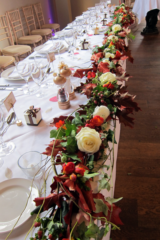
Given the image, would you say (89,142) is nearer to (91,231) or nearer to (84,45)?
(91,231)

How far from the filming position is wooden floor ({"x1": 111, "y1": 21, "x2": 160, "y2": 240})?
51.6 inches

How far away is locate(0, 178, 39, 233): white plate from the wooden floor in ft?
3.00

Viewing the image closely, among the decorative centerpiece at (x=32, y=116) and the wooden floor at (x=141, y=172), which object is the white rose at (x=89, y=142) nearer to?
the decorative centerpiece at (x=32, y=116)

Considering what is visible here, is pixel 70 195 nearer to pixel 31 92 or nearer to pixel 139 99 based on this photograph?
pixel 31 92

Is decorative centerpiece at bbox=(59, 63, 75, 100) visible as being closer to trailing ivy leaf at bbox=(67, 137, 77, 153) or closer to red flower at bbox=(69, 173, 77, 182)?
trailing ivy leaf at bbox=(67, 137, 77, 153)

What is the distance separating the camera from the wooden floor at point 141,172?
4.30 ft

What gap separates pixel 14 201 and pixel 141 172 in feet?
4.29

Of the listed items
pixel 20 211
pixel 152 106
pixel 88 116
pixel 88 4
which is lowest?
pixel 152 106

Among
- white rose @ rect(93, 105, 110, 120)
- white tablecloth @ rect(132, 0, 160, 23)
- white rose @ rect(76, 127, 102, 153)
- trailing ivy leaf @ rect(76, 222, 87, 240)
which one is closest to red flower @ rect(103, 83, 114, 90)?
white rose @ rect(93, 105, 110, 120)

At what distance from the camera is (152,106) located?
2494mm

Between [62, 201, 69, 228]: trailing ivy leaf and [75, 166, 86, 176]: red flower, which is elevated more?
[75, 166, 86, 176]: red flower

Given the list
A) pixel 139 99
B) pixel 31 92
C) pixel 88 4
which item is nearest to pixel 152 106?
pixel 139 99

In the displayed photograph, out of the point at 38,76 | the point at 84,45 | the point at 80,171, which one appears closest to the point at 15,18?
the point at 84,45

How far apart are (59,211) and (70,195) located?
56 mm
